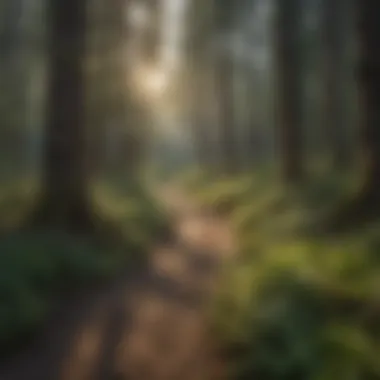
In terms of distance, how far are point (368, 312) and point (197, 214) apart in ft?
44.1

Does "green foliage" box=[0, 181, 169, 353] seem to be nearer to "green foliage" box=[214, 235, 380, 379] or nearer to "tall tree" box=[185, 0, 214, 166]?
"green foliage" box=[214, 235, 380, 379]

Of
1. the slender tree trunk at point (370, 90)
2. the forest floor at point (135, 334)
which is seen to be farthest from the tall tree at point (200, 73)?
the forest floor at point (135, 334)

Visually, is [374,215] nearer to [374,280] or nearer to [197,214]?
[374,280]

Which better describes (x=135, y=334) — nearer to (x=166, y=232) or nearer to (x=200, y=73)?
(x=166, y=232)

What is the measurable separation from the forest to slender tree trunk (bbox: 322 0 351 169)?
0.07 metres

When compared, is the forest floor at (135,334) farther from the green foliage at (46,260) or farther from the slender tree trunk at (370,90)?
the slender tree trunk at (370,90)

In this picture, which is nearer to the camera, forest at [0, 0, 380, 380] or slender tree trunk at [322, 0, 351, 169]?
forest at [0, 0, 380, 380]

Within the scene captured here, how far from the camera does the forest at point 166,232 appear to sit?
5.92 meters

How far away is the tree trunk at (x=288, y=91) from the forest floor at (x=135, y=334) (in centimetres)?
489

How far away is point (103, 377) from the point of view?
5715 mm

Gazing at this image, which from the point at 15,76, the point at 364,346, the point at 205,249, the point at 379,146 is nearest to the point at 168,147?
the point at 15,76

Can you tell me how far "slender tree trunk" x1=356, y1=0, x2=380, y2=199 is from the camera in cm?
857

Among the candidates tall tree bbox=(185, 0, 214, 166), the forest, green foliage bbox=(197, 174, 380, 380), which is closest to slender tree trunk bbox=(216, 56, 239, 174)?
tall tree bbox=(185, 0, 214, 166)

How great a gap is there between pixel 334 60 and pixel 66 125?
516 inches
